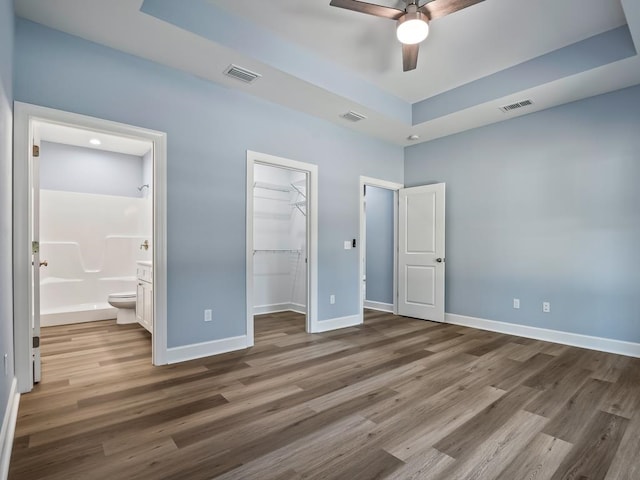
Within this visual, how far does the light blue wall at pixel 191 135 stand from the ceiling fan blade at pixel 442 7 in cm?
198

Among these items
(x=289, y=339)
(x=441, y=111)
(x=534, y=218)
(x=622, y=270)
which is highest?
(x=441, y=111)

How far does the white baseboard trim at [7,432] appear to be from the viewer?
157cm

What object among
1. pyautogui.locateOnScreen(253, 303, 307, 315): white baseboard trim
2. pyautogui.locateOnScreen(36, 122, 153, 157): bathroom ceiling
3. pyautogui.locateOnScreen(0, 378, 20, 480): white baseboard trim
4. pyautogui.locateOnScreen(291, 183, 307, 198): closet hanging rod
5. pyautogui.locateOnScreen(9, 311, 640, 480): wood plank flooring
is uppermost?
pyautogui.locateOnScreen(36, 122, 153, 157): bathroom ceiling

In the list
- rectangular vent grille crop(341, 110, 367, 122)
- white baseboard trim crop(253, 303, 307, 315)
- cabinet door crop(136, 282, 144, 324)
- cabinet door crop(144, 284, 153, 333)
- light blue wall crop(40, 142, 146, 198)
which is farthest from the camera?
white baseboard trim crop(253, 303, 307, 315)

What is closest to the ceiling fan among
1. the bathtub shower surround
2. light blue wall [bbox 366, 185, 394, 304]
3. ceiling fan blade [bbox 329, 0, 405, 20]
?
ceiling fan blade [bbox 329, 0, 405, 20]

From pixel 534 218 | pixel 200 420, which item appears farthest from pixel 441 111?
pixel 200 420

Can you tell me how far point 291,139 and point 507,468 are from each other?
367 cm

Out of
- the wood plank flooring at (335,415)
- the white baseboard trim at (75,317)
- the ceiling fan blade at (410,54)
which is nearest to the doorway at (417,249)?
the wood plank flooring at (335,415)

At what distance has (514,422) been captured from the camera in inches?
85.0

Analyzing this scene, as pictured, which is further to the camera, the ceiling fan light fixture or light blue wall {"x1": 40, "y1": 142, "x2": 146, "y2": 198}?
light blue wall {"x1": 40, "y1": 142, "x2": 146, "y2": 198}

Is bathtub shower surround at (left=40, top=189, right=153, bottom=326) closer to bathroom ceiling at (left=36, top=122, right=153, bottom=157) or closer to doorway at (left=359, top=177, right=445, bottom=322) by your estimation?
bathroom ceiling at (left=36, top=122, right=153, bottom=157)

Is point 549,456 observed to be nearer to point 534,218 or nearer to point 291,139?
point 534,218

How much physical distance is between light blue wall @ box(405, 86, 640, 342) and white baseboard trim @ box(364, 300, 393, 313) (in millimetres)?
1097

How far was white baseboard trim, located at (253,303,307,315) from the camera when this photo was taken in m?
5.66
